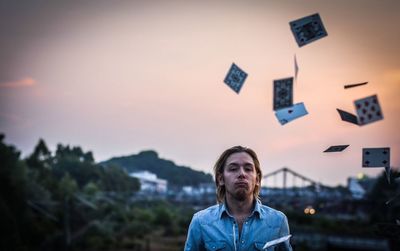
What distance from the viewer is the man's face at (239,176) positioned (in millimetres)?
3029

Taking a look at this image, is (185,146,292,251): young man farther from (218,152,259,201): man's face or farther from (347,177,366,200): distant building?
(347,177,366,200): distant building

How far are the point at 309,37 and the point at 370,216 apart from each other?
3804 centimetres

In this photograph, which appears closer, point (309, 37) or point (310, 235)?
point (309, 37)

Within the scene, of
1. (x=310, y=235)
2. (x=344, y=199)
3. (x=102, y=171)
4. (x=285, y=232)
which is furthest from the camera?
(x=344, y=199)

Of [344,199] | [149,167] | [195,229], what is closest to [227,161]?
[195,229]

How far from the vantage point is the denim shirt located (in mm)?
2994

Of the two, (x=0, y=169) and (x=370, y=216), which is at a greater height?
(x=0, y=169)

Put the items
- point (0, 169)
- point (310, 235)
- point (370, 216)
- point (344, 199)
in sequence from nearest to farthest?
point (0, 169), point (310, 235), point (370, 216), point (344, 199)

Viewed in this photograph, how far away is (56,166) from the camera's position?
136 ft

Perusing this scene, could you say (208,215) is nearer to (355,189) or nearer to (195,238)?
(195,238)

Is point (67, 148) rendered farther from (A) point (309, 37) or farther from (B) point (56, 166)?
(A) point (309, 37)

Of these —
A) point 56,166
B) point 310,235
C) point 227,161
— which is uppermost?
point 56,166

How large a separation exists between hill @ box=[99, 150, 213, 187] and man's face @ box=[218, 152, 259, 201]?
24.9 meters

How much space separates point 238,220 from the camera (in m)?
3.07
